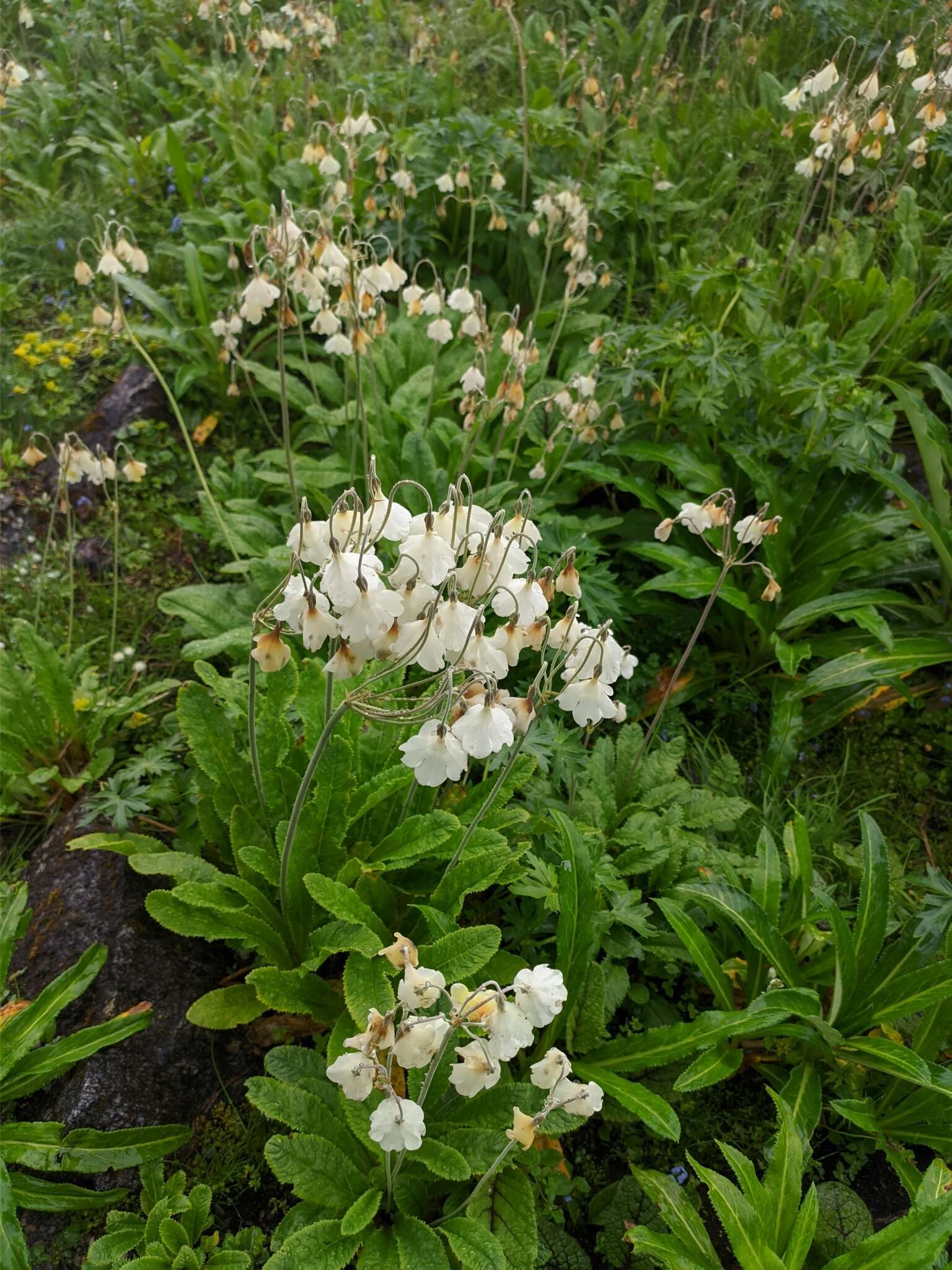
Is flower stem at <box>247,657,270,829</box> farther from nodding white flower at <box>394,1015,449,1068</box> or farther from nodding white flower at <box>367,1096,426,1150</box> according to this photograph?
nodding white flower at <box>367,1096,426,1150</box>

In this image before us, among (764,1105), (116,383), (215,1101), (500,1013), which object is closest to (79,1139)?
(215,1101)

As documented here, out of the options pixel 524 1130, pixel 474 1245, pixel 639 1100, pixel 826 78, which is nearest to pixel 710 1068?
pixel 639 1100

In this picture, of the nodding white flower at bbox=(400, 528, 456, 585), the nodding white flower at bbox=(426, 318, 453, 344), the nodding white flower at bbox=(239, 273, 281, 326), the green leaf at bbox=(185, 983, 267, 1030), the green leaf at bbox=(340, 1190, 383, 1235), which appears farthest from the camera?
the nodding white flower at bbox=(426, 318, 453, 344)

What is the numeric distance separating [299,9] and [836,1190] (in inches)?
235

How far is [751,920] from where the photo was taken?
2320 millimetres

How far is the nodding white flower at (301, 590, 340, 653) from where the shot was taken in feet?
4.78

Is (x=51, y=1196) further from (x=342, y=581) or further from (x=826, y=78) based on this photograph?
(x=826, y=78)

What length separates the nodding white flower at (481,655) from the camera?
157cm

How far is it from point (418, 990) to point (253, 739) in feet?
2.86

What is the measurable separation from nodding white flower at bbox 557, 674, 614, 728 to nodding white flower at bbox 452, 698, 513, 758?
298 millimetres

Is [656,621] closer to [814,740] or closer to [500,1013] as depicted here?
[814,740]

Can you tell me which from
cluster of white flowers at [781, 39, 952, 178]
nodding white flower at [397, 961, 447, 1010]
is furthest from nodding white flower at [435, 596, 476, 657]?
cluster of white flowers at [781, 39, 952, 178]

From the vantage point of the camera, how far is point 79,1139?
2014 mm

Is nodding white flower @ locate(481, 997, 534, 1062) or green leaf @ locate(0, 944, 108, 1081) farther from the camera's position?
green leaf @ locate(0, 944, 108, 1081)
